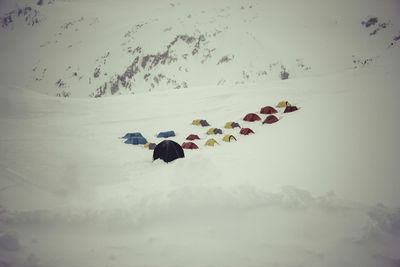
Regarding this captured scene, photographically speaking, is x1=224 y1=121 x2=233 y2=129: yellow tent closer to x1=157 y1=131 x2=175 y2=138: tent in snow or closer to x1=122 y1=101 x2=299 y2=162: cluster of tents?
x1=122 y1=101 x2=299 y2=162: cluster of tents

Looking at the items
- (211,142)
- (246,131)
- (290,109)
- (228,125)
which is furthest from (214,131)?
(290,109)

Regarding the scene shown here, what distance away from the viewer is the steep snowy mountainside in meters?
45.6

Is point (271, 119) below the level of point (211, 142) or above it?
above

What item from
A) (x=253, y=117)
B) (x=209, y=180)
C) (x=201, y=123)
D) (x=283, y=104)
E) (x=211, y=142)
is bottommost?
(x=209, y=180)

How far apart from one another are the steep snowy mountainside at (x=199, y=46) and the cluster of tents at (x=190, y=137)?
1950 centimetres

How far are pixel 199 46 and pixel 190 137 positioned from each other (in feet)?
97.2

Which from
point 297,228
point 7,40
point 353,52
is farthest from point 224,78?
point 7,40

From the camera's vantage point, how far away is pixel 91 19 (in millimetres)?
67625

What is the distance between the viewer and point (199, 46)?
4834 centimetres

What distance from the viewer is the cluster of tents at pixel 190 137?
16.4m

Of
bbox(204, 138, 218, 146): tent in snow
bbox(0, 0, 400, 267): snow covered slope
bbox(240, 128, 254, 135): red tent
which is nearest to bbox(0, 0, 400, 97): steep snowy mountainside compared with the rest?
bbox(0, 0, 400, 267): snow covered slope

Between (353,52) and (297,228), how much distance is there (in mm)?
45719

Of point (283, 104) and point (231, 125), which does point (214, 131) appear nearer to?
point (231, 125)

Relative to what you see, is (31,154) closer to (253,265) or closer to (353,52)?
(253,265)
